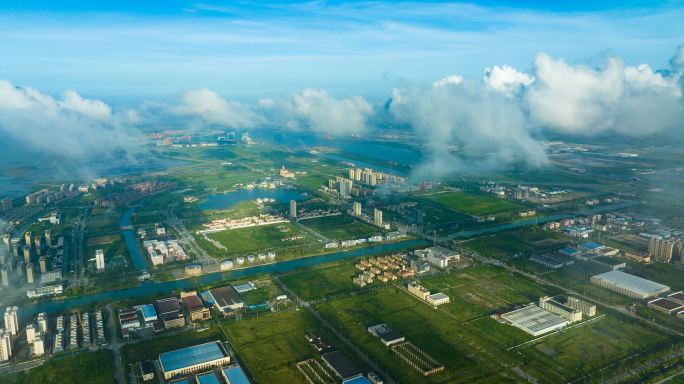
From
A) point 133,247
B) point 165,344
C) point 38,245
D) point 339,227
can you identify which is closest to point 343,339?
point 165,344

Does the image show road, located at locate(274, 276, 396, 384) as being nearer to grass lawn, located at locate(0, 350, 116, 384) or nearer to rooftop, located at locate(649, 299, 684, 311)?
grass lawn, located at locate(0, 350, 116, 384)

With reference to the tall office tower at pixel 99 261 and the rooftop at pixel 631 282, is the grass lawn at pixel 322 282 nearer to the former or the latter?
the tall office tower at pixel 99 261

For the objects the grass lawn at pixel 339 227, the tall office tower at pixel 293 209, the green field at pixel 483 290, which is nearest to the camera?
the green field at pixel 483 290

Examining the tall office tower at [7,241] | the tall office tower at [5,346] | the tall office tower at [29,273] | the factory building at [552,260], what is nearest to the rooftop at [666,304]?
the factory building at [552,260]

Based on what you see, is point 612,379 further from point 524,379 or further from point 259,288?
point 259,288

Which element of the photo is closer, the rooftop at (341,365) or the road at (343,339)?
the rooftop at (341,365)

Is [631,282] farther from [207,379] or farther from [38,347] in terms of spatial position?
[38,347]
